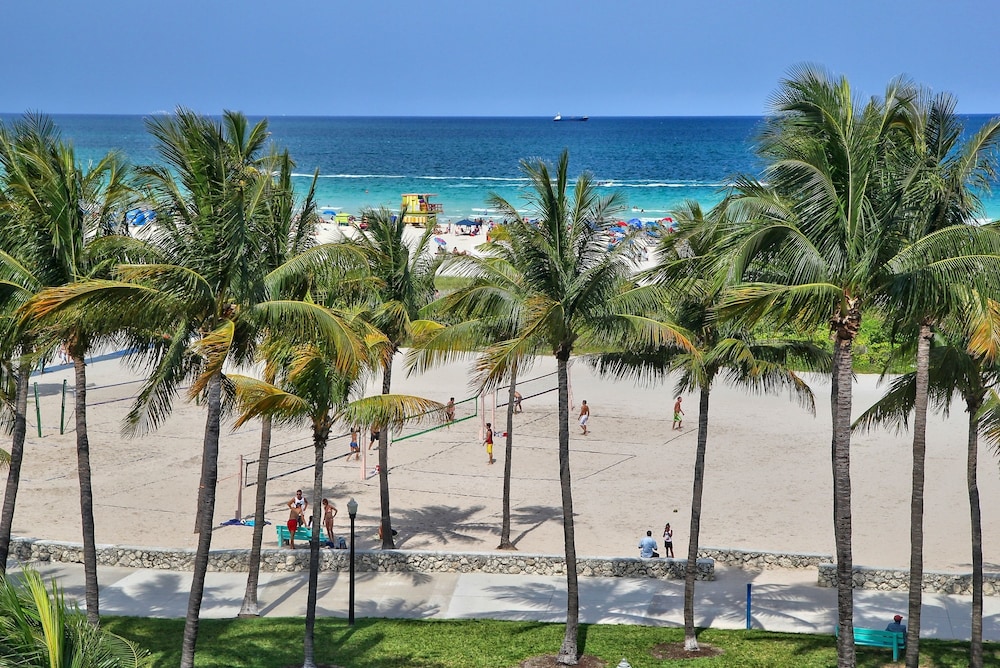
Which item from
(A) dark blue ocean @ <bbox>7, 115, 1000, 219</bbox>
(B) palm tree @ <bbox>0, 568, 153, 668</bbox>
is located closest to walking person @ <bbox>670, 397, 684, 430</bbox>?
(B) palm tree @ <bbox>0, 568, 153, 668</bbox>

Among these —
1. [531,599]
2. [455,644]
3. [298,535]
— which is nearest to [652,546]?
[531,599]

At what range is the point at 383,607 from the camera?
19.4m

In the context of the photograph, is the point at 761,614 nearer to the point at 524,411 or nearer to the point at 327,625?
the point at 327,625

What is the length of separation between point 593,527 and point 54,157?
13.7m

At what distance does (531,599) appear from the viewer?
1966 cm

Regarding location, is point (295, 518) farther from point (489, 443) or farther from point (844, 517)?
point (844, 517)

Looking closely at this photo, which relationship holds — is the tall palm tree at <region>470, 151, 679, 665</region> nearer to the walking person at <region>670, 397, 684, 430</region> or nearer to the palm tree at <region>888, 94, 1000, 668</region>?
the palm tree at <region>888, 94, 1000, 668</region>

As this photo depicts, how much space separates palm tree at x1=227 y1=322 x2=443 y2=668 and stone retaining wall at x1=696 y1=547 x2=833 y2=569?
24.3 feet

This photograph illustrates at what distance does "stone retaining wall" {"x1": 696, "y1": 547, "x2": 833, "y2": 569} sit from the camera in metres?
20.8

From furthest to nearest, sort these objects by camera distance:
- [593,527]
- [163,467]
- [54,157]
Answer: [163,467] < [593,527] < [54,157]

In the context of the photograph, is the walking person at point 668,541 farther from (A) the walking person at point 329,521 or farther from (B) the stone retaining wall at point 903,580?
(A) the walking person at point 329,521

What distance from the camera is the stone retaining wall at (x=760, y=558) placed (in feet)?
68.3

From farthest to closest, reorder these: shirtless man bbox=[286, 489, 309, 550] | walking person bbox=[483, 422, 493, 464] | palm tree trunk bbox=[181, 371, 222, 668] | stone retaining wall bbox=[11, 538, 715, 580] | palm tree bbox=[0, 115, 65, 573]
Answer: walking person bbox=[483, 422, 493, 464]
shirtless man bbox=[286, 489, 309, 550]
stone retaining wall bbox=[11, 538, 715, 580]
palm tree bbox=[0, 115, 65, 573]
palm tree trunk bbox=[181, 371, 222, 668]

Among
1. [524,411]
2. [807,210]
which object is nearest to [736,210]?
[807,210]
